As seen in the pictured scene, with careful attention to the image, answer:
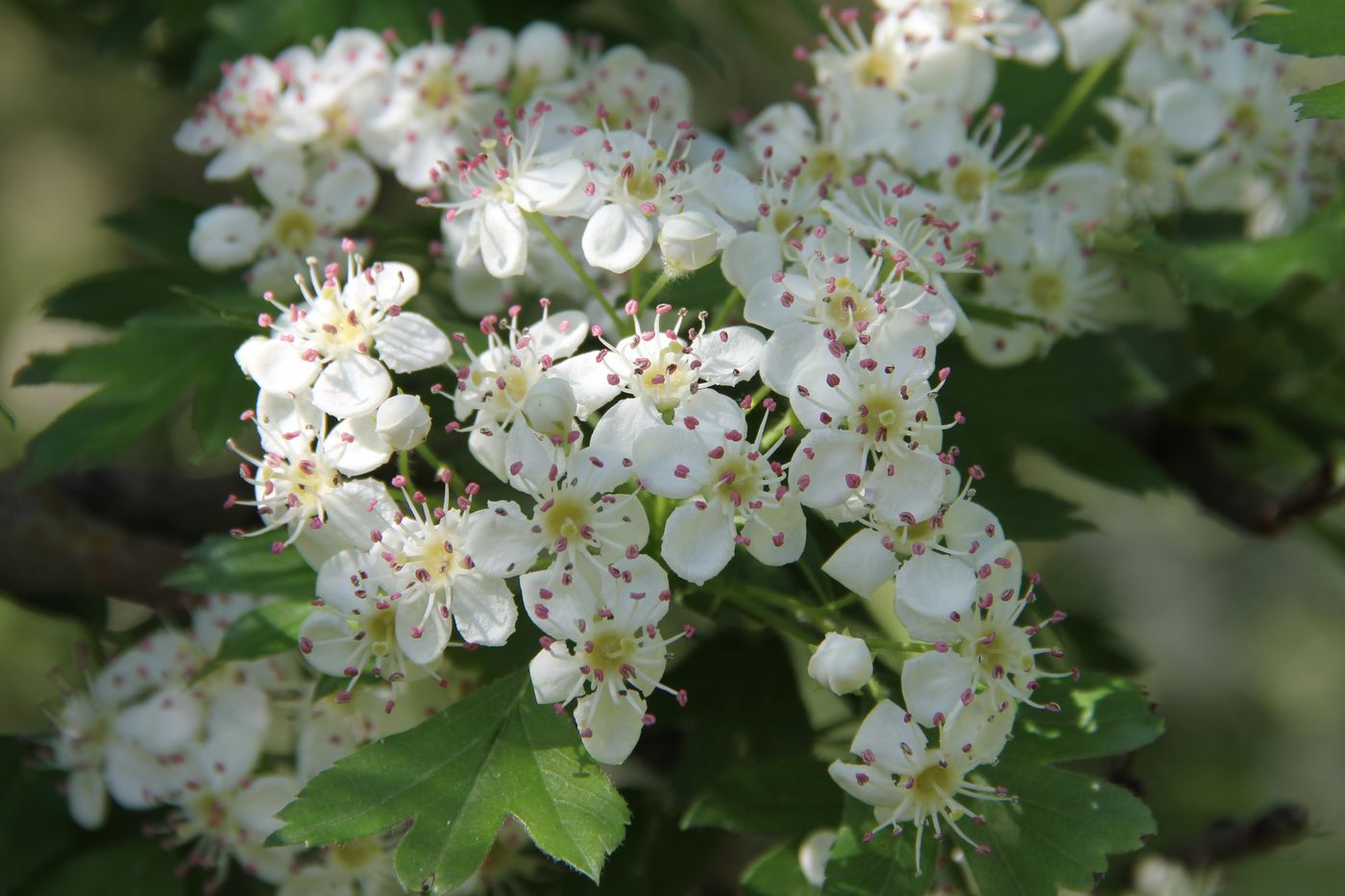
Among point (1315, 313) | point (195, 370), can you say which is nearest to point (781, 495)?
point (195, 370)

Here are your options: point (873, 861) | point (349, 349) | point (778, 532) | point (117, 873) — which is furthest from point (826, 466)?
point (117, 873)

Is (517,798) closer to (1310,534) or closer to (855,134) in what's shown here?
(855,134)

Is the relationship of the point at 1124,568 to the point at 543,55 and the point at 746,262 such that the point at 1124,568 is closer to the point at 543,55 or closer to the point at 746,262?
the point at 543,55

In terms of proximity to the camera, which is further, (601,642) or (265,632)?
Result: (265,632)

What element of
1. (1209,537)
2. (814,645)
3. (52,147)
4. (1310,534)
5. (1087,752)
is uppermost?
(814,645)

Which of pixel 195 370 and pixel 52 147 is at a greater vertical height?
pixel 195 370
